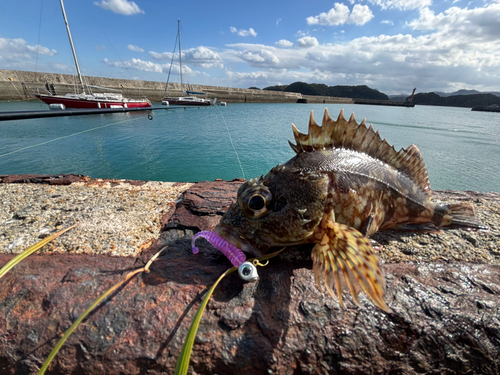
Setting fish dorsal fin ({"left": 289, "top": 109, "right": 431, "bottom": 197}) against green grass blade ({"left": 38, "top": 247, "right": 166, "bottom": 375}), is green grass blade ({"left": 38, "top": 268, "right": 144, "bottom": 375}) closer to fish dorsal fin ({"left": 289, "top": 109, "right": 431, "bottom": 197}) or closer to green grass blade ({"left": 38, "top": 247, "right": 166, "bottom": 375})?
green grass blade ({"left": 38, "top": 247, "right": 166, "bottom": 375})

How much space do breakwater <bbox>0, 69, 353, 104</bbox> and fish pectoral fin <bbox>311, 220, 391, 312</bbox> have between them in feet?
112

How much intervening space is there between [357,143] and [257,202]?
4.66 feet

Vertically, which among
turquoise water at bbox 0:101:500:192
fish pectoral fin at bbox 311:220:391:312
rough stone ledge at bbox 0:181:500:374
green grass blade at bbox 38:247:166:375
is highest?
fish pectoral fin at bbox 311:220:391:312

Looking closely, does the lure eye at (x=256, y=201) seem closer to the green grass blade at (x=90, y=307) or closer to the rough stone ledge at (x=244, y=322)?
the rough stone ledge at (x=244, y=322)

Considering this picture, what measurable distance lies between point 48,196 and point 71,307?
2681 millimetres

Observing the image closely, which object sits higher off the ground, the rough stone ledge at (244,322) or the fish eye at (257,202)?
the fish eye at (257,202)

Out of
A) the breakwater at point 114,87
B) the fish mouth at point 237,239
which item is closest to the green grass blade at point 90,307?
the fish mouth at point 237,239

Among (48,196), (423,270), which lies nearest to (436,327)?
(423,270)

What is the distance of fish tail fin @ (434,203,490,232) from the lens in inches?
119

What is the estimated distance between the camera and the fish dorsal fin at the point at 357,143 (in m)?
2.60

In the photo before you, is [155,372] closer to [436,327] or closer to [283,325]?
[283,325]

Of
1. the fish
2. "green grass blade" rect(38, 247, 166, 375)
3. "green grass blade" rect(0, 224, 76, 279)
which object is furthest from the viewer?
"green grass blade" rect(0, 224, 76, 279)

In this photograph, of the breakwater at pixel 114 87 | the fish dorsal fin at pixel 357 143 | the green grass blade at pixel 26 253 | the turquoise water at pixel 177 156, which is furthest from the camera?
the breakwater at pixel 114 87

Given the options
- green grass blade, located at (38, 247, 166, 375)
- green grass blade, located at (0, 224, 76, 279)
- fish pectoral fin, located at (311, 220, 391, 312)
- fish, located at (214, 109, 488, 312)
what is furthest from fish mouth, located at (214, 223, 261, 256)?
green grass blade, located at (0, 224, 76, 279)
